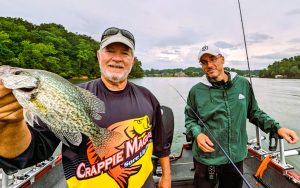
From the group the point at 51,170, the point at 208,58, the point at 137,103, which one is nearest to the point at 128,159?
the point at 137,103

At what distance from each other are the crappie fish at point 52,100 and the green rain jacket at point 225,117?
174 cm

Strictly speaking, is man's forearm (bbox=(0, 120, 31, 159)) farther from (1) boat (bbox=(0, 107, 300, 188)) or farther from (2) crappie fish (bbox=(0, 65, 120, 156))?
(1) boat (bbox=(0, 107, 300, 188))

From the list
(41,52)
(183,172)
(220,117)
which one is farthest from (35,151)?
(41,52)

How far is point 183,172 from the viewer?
14.1ft

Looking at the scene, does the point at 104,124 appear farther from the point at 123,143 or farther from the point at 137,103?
the point at 137,103

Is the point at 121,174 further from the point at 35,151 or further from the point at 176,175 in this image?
the point at 176,175

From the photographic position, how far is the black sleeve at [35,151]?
59.5 inches

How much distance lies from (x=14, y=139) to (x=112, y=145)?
26.5 inches

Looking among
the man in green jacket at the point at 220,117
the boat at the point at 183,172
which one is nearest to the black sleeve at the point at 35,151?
the boat at the point at 183,172

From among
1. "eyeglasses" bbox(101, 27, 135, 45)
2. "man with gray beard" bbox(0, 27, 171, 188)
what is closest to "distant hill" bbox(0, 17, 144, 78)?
"eyeglasses" bbox(101, 27, 135, 45)

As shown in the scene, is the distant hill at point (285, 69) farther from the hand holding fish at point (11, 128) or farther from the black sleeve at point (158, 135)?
the hand holding fish at point (11, 128)

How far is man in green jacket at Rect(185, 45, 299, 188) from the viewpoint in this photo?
2918 mm

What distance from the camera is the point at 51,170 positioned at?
3.82 metres

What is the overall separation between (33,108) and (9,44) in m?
48.7
